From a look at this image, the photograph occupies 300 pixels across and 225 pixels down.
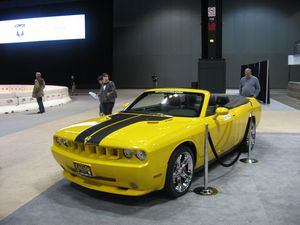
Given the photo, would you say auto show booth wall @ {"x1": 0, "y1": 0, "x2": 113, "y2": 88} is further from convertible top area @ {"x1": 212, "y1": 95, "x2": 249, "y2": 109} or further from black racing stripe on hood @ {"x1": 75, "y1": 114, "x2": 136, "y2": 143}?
black racing stripe on hood @ {"x1": 75, "y1": 114, "x2": 136, "y2": 143}

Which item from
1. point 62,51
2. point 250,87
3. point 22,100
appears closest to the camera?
point 250,87

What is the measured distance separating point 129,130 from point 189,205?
1.20 metres

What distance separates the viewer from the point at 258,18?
27.8m

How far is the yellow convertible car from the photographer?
4090mm

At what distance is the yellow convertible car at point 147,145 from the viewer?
4.09 meters

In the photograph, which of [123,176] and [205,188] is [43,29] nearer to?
[205,188]

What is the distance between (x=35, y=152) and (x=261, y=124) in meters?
6.41

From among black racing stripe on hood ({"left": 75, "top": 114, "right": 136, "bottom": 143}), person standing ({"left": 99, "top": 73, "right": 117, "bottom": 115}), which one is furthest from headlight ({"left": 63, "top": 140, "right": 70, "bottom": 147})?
person standing ({"left": 99, "top": 73, "right": 117, "bottom": 115})

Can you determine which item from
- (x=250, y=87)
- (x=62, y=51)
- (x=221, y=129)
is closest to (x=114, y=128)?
(x=221, y=129)

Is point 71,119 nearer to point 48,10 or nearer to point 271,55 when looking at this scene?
point 271,55

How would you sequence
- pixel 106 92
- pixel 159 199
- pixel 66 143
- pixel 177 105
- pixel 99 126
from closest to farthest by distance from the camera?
pixel 159 199 → pixel 66 143 → pixel 99 126 → pixel 177 105 → pixel 106 92

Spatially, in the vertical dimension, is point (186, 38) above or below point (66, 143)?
above

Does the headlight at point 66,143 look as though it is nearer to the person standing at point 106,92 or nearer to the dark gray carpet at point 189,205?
the dark gray carpet at point 189,205

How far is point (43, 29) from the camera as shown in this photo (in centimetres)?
2952
